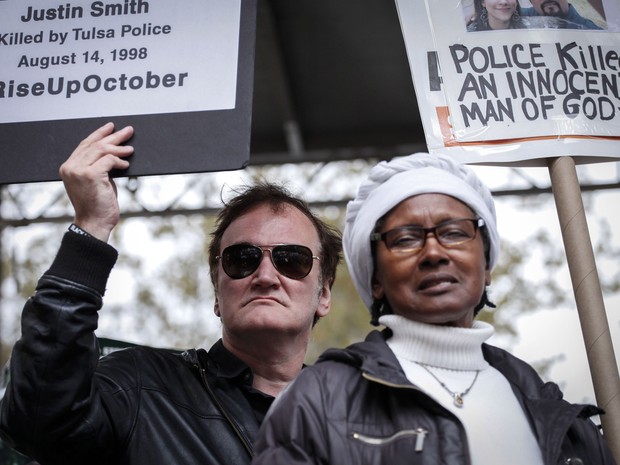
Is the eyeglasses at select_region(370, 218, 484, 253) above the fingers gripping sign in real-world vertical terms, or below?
below

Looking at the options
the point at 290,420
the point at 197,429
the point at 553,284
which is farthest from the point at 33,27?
the point at 553,284

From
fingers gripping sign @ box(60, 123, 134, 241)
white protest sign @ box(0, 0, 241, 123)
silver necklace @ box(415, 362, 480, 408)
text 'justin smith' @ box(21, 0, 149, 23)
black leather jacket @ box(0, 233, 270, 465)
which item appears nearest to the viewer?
silver necklace @ box(415, 362, 480, 408)

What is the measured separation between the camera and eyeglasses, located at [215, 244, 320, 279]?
8.46 ft

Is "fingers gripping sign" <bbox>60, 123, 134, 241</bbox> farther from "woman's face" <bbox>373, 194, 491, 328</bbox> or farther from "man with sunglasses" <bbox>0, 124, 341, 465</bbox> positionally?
"woman's face" <bbox>373, 194, 491, 328</bbox>

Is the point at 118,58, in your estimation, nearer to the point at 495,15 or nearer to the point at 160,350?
the point at 160,350

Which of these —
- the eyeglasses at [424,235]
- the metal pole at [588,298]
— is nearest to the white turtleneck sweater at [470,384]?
the eyeglasses at [424,235]

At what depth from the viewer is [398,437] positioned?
1.54 meters

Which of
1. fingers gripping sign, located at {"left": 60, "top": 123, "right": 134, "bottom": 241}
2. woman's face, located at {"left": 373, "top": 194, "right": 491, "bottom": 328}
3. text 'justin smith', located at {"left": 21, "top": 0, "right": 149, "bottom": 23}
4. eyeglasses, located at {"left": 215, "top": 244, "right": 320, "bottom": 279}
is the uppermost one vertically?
text 'justin smith', located at {"left": 21, "top": 0, "right": 149, "bottom": 23}

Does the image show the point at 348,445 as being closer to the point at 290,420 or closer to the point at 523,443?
the point at 290,420

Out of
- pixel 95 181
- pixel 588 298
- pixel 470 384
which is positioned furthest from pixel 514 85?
pixel 95 181

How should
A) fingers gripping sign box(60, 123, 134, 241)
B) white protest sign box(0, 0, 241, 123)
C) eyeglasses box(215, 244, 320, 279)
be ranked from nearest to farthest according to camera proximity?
fingers gripping sign box(60, 123, 134, 241) → white protest sign box(0, 0, 241, 123) → eyeglasses box(215, 244, 320, 279)

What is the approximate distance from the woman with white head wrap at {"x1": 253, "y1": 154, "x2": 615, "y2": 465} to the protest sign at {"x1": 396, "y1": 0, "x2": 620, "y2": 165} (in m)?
0.52

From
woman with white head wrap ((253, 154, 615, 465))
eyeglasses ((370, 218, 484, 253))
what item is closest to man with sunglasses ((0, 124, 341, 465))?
woman with white head wrap ((253, 154, 615, 465))

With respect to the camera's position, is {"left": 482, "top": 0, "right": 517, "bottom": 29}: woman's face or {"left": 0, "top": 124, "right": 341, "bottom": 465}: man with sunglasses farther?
{"left": 482, "top": 0, "right": 517, "bottom": 29}: woman's face
